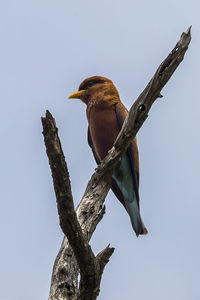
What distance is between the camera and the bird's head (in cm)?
797

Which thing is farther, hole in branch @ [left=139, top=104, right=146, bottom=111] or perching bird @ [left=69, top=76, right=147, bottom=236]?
perching bird @ [left=69, top=76, right=147, bottom=236]

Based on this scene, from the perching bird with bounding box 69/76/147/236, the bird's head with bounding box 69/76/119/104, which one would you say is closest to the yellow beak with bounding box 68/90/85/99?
the bird's head with bounding box 69/76/119/104

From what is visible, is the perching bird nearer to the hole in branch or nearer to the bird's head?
the bird's head

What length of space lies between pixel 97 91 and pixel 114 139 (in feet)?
3.18

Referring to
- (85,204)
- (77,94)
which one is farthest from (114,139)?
(85,204)

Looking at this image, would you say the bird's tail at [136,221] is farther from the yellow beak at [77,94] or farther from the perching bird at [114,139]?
the yellow beak at [77,94]

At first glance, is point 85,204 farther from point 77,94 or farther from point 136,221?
point 77,94

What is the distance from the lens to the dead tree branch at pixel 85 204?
14.0 ft

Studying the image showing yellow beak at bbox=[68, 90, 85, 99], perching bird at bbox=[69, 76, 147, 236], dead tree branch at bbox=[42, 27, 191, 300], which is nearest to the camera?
dead tree branch at bbox=[42, 27, 191, 300]

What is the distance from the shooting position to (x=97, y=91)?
815 centimetres

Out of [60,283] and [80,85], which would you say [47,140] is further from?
[80,85]

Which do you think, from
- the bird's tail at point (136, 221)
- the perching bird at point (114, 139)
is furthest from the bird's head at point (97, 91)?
the bird's tail at point (136, 221)

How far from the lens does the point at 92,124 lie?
7797 mm

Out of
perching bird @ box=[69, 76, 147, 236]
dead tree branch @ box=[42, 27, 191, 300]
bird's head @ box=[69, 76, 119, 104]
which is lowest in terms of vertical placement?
dead tree branch @ box=[42, 27, 191, 300]
